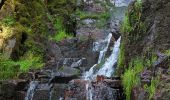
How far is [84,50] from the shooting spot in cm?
1385

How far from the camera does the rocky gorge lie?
7.57 m

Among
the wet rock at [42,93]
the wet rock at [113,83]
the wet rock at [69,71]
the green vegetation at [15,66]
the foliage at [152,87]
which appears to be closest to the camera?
the foliage at [152,87]

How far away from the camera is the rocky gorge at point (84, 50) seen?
757cm

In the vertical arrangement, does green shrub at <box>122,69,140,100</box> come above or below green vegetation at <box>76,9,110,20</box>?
below

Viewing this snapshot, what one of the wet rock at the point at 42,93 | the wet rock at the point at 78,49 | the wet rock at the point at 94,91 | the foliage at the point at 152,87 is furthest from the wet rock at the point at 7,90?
the foliage at the point at 152,87

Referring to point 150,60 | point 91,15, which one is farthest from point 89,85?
point 91,15

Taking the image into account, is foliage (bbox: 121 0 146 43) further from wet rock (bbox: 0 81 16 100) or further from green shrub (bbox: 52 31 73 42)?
green shrub (bbox: 52 31 73 42)

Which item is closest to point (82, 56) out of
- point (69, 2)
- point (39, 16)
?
point (39, 16)

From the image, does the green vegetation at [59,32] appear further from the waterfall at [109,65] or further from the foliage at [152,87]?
the foliage at [152,87]

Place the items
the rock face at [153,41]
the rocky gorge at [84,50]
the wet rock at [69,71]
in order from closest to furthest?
the rock face at [153,41] < the rocky gorge at [84,50] < the wet rock at [69,71]

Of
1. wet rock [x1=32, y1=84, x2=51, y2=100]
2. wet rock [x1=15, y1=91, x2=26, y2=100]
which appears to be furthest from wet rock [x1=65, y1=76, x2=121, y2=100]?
wet rock [x1=15, y1=91, x2=26, y2=100]

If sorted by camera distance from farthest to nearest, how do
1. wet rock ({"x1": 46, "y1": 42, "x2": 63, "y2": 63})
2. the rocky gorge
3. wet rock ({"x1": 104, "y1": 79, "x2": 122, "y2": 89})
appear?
1. wet rock ({"x1": 46, "y1": 42, "x2": 63, "y2": 63})
2. wet rock ({"x1": 104, "y1": 79, "x2": 122, "y2": 89})
3. the rocky gorge

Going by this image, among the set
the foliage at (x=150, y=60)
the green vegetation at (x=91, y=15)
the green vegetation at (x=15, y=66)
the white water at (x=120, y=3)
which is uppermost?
the white water at (x=120, y=3)

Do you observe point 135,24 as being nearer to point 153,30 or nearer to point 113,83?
point 153,30
